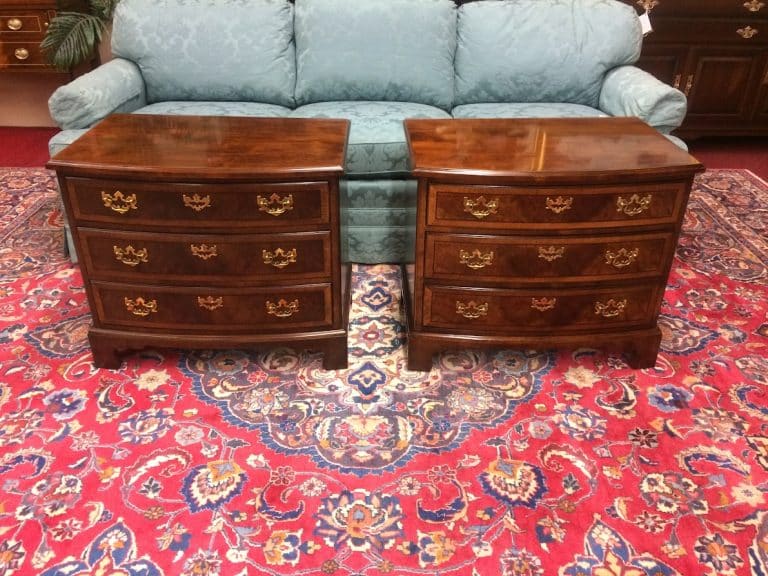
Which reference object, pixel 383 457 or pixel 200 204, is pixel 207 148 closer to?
pixel 200 204

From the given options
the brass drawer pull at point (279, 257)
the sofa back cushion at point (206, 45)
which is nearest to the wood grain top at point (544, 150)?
the brass drawer pull at point (279, 257)

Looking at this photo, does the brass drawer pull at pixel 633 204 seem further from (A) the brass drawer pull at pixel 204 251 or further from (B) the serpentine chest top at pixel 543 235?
(A) the brass drawer pull at pixel 204 251

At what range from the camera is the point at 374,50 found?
2.59 m

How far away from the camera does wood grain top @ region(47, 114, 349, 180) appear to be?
156 centimetres

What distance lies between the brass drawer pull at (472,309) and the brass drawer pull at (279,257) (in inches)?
19.3

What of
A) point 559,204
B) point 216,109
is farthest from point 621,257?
point 216,109

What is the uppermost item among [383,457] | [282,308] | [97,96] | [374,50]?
[374,50]

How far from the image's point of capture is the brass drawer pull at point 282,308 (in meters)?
1.75

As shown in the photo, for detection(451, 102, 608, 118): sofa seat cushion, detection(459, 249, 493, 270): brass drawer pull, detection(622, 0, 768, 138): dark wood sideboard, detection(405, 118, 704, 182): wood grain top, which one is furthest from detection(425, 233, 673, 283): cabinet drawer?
detection(622, 0, 768, 138): dark wood sideboard

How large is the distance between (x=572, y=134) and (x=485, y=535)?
3.87 ft

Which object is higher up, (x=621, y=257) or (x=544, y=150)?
(x=544, y=150)

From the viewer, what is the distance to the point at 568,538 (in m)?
1.34

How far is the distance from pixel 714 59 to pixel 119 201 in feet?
11.1

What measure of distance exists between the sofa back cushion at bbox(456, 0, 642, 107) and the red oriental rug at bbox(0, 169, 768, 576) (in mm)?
1122
